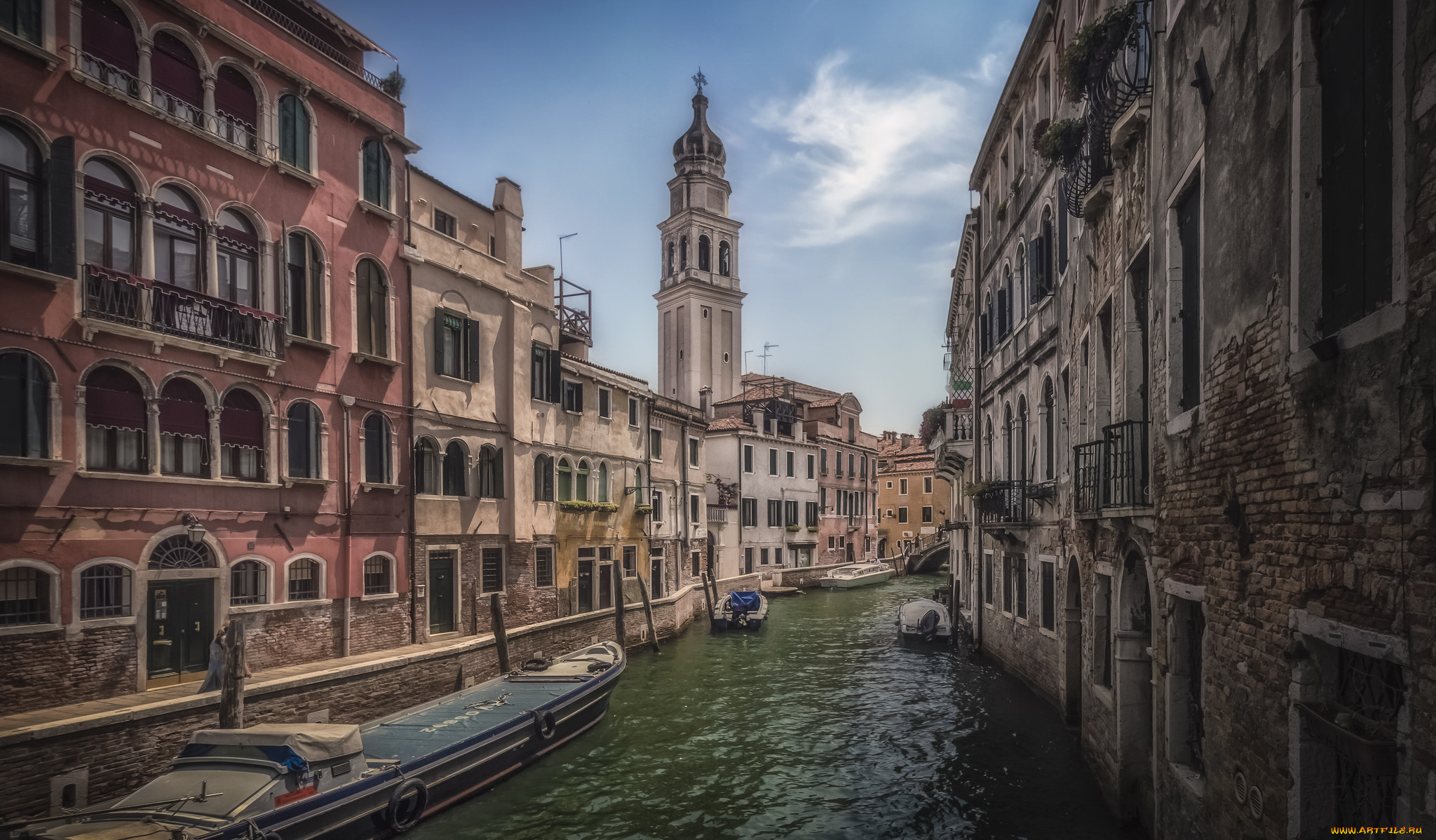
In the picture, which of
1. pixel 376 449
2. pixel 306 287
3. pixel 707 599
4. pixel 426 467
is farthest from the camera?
pixel 707 599

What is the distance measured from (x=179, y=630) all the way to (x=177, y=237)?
17.5ft

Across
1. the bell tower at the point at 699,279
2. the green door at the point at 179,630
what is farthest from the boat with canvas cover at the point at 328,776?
the bell tower at the point at 699,279

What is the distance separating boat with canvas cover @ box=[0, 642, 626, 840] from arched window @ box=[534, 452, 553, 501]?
6630mm

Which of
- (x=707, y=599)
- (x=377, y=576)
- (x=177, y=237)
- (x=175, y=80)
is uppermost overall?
(x=175, y=80)

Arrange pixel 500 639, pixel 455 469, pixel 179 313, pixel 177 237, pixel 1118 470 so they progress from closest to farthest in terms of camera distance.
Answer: pixel 1118 470 → pixel 179 313 → pixel 177 237 → pixel 500 639 → pixel 455 469

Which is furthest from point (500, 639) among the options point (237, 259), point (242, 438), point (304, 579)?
point (237, 259)

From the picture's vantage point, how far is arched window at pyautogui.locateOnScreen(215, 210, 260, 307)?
12.6 meters

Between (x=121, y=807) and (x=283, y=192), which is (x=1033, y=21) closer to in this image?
(x=283, y=192)

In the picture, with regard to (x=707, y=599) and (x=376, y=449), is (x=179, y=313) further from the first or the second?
(x=707, y=599)

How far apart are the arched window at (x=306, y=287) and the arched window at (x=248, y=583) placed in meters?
3.60

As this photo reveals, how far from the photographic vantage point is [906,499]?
55.8 meters

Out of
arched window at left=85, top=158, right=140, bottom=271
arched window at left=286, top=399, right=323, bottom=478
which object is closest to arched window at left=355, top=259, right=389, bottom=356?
arched window at left=286, top=399, right=323, bottom=478

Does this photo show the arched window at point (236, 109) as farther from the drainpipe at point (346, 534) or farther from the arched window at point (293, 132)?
the drainpipe at point (346, 534)

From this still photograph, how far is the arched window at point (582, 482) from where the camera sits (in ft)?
69.2
